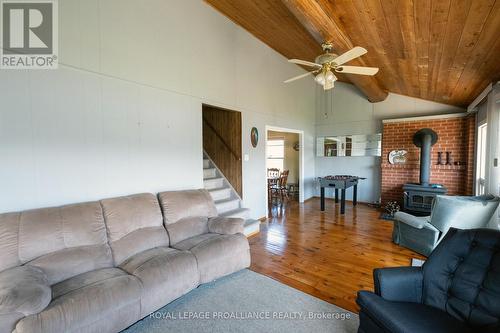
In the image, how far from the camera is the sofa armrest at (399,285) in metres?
1.67

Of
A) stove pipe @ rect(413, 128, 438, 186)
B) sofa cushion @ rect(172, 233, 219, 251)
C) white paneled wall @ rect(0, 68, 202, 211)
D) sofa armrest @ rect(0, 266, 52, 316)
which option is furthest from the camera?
stove pipe @ rect(413, 128, 438, 186)

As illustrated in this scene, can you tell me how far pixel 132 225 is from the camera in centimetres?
261

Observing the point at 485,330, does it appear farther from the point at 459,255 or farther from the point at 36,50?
the point at 36,50

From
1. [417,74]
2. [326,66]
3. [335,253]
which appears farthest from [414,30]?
[335,253]

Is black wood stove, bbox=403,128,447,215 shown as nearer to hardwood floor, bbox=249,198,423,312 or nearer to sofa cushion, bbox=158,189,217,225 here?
hardwood floor, bbox=249,198,423,312

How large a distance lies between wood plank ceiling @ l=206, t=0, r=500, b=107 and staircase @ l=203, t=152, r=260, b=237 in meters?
2.92

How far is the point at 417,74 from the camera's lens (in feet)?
13.2

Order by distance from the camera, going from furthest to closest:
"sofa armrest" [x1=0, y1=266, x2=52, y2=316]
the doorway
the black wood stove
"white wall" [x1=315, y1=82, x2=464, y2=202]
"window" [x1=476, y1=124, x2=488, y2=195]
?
1. the doorway
2. "white wall" [x1=315, y1=82, x2=464, y2=202]
3. the black wood stove
4. "window" [x1=476, y1=124, x2=488, y2=195]
5. "sofa armrest" [x1=0, y1=266, x2=52, y2=316]

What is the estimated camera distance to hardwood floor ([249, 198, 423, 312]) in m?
2.68

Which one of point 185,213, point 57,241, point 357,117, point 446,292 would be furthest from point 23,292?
point 357,117

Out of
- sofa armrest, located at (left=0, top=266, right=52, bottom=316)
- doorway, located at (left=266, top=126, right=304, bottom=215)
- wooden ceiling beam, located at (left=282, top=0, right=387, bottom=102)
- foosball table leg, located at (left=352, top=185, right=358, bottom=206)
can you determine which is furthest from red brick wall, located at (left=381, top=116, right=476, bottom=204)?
sofa armrest, located at (left=0, top=266, right=52, bottom=316)

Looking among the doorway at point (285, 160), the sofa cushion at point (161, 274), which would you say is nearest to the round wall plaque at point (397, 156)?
the doorway at point (285, 160)

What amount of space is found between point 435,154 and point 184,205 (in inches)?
228

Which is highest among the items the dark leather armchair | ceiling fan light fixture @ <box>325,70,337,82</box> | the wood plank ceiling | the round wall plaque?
the wood plank ceiling
